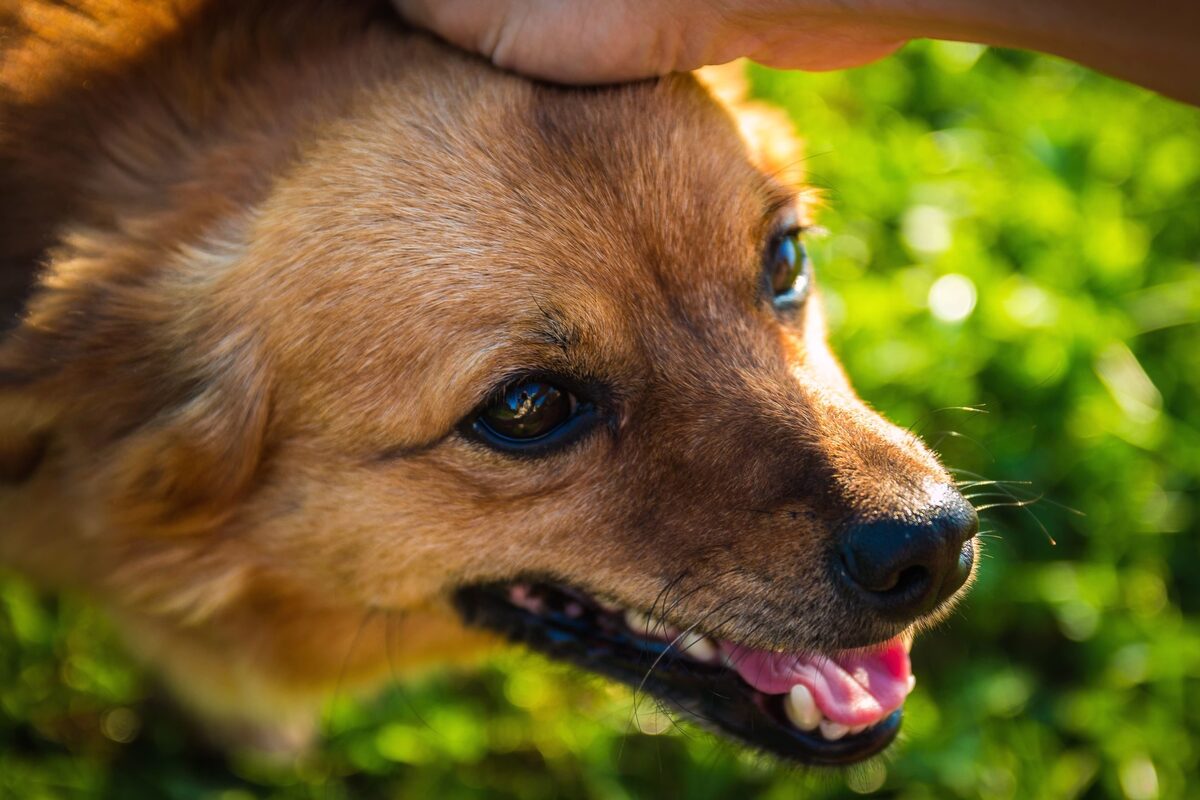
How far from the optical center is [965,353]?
3795 millimetres

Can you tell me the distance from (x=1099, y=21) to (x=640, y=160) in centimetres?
96

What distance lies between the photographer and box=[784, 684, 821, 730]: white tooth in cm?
249

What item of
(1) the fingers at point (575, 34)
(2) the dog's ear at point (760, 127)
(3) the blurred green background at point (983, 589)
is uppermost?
(1) the fingers at point (575, 34)

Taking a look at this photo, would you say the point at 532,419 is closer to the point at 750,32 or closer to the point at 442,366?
the point at 442,366

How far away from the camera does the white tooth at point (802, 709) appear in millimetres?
2490

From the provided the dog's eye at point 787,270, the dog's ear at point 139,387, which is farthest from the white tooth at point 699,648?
the dog's ear at point 139,387

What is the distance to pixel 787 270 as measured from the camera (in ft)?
8.82

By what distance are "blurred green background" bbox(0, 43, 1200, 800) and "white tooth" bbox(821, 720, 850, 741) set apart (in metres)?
0.49

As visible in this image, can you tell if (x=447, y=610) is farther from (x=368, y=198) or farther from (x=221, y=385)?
(x=368, y=198)

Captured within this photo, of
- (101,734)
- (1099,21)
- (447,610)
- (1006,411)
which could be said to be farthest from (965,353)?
(101,734)

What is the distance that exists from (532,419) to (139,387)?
920mm

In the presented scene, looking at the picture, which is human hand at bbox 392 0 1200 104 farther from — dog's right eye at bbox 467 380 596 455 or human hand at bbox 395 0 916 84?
dog's right eye at bbox 467 380 596 455

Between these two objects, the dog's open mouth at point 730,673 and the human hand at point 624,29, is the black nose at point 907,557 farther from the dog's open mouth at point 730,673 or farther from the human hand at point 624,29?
the human hand at point 624,29

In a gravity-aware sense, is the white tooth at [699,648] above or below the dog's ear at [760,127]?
below
